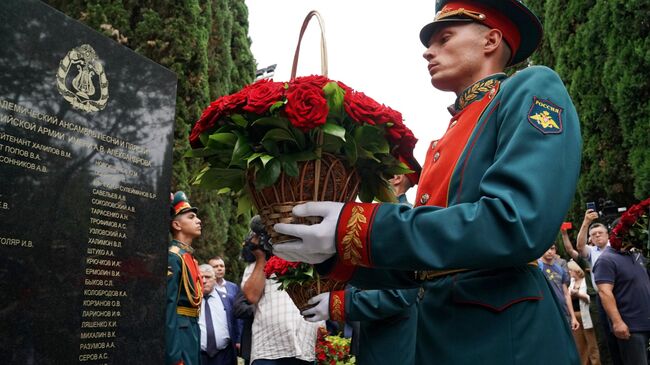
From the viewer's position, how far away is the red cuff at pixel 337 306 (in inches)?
122

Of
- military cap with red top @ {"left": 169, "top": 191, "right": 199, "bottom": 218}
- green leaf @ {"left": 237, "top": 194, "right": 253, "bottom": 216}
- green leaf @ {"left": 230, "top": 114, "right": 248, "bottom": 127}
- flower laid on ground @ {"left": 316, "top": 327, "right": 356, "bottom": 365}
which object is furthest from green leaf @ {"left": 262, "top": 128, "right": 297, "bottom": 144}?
military cap with red top @ {"left": 169, "top": 191, "right": 199, "bottom": 218}

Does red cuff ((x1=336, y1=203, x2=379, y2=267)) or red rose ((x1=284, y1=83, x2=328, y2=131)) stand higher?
red rose ((x1=284, y1=83, x2=328, y2=131))

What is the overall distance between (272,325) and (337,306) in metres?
2.19

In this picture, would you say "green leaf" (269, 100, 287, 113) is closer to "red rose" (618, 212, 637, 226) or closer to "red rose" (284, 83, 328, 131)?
"red rose" (284, 83, 328, 131)

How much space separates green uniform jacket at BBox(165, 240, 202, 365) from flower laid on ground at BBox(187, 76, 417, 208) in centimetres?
290

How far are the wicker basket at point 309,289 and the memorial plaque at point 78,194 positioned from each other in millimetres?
1018

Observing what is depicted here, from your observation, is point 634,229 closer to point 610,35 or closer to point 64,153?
point 64,153

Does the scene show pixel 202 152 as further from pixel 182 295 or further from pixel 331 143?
pixel 182 295

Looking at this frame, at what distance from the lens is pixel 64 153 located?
276cm

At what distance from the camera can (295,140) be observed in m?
1.82

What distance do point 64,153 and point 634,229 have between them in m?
4.47

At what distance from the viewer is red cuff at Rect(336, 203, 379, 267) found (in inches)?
58.8

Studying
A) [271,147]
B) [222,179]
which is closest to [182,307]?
[222,179]

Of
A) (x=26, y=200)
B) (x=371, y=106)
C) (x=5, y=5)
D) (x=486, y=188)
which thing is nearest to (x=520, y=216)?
(x=486, y=188)
